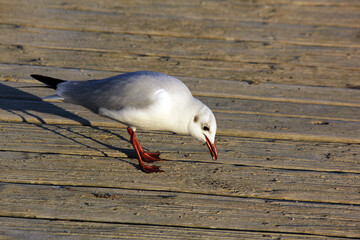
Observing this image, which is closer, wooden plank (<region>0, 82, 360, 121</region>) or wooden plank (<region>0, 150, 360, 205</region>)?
wooden plank (<region>0, 150, 360, 205</region>)

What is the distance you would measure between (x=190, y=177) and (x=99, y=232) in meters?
0.82

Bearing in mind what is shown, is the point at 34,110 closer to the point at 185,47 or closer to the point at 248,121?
the point at 248,121

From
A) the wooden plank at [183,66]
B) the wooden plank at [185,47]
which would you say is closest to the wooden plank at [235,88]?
the wooden plank at [183,66]

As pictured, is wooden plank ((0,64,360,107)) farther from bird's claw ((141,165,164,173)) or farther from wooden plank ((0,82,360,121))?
bird's claw ((141,165,164,173))

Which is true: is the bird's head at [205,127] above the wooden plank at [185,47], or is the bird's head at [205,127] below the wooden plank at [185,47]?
below

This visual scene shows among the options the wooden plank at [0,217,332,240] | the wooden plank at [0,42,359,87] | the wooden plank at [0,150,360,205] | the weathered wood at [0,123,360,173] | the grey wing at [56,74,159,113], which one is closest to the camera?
the wooden plank at [0,217,332,240]

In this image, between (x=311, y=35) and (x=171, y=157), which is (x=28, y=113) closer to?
(x=171, y=157)

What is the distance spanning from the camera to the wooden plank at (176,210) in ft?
8.71

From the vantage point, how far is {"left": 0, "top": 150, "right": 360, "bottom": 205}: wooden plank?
298 centimetres

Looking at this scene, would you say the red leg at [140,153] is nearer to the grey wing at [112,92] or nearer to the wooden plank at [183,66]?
the grey wing at [112,92]

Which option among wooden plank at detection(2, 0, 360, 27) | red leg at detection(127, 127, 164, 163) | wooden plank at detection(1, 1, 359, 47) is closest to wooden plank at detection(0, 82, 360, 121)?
red leg at detection(127, 127, 164, 163)

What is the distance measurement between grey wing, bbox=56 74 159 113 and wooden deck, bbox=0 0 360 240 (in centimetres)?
29

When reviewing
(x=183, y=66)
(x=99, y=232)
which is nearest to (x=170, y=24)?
(x=183, y=66)

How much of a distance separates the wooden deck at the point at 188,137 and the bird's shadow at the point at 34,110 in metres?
0.02
